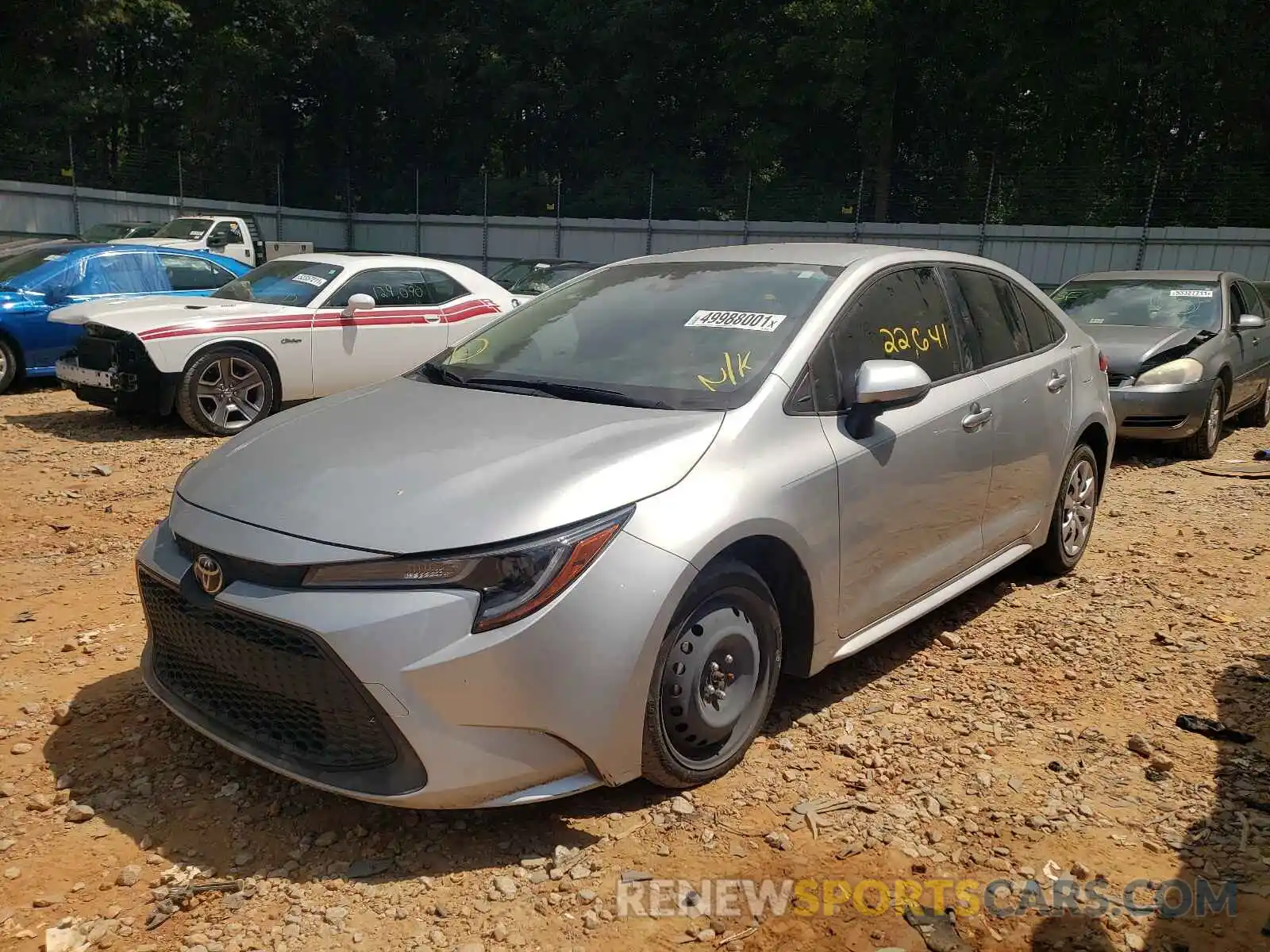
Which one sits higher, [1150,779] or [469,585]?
[469,585]

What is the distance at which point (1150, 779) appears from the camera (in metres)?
3.14

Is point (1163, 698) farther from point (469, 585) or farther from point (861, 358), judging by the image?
point (469, 585)

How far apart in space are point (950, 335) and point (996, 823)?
1976 millimetres

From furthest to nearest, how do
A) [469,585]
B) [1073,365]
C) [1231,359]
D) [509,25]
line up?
[509,25]
[1231,359]
[1073,365]
[469,585]

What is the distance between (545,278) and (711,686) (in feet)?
39.5

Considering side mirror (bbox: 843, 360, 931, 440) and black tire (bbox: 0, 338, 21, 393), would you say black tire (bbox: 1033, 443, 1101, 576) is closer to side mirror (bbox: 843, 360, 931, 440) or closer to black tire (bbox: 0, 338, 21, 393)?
side mirror (bbox: 843, 360, 931, 440)

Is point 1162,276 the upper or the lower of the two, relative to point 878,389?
upper

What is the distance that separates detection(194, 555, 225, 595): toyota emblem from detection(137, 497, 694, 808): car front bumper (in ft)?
0.08

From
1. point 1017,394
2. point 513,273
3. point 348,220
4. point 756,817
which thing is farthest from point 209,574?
point 348,220

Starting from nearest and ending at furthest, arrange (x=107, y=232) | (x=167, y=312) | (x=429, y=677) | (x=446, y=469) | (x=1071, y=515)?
(x=429, y=677) < (x=446, y=469) < (x=1071, y=515) < (x=167, y=312) < (x=107, y=232)

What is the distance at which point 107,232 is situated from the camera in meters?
17.5

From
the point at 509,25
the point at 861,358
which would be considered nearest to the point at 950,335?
the point at 861,358

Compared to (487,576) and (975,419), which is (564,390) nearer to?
(487,576)

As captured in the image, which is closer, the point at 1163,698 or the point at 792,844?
the point at 792,844
